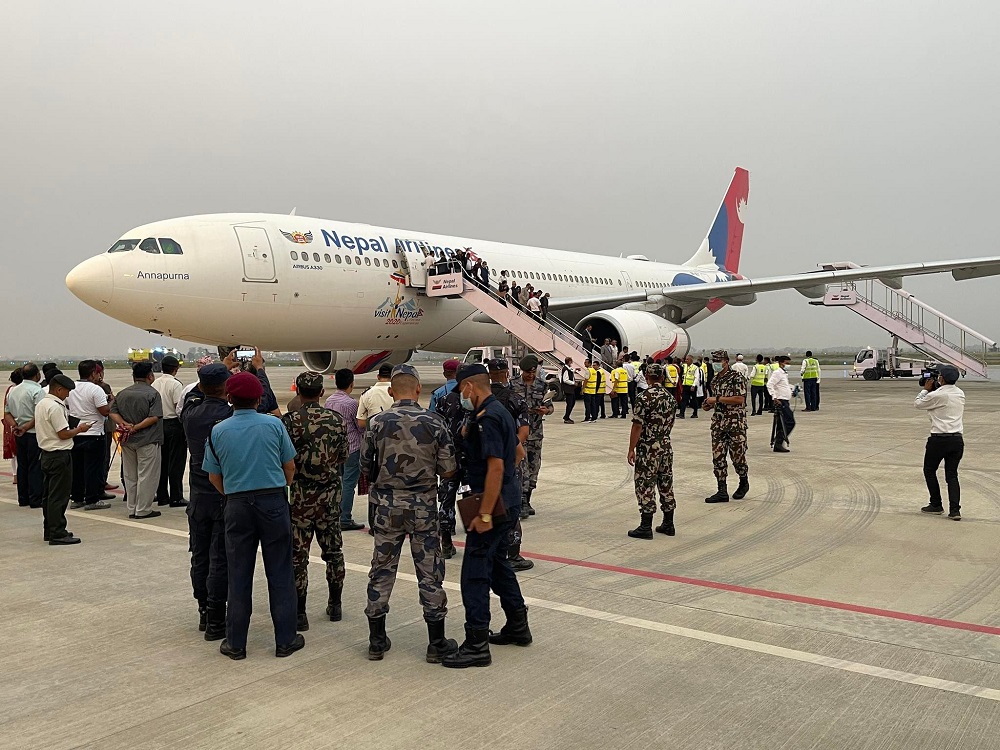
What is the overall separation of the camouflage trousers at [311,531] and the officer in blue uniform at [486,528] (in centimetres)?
93

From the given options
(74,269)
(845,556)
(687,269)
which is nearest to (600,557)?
(845,556)

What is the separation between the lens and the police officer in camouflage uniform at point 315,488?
4.88 meters

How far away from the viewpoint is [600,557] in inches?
251

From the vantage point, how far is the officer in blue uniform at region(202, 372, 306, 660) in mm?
4391

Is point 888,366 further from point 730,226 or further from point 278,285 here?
point 278,285

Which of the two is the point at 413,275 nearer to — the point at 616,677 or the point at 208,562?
the point at 208,562

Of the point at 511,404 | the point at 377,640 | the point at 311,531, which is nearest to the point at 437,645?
the point at 377,640

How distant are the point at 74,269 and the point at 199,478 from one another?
11.6 meters

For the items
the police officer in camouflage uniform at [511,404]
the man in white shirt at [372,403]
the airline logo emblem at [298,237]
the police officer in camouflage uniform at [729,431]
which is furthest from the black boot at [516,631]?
the airline logo emblem at [298,237]

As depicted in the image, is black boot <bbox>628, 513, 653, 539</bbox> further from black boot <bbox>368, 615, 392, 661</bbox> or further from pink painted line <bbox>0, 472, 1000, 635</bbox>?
black boot <bbox>368, 615, 392, 661</bbox>

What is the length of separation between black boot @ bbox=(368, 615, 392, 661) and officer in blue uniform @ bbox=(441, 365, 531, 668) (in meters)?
0.36

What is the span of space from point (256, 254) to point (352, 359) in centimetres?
822

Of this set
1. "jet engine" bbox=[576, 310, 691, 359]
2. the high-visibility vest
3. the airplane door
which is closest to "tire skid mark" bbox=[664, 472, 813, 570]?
the high-visibility vest

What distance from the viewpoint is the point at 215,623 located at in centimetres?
473
